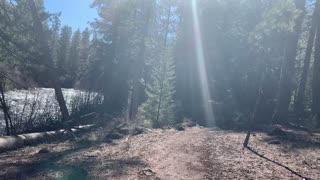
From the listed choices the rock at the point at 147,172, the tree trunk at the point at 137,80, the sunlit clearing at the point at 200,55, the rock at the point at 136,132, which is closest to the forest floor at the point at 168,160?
the rock at the point at 147,172

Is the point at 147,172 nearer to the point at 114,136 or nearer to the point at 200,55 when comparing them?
the point at 114,136

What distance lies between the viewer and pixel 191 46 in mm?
35344

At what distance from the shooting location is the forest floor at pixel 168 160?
895 centimetres

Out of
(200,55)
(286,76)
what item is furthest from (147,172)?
(200,55)

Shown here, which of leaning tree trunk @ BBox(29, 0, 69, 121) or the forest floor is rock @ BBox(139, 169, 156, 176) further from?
leaning tree trunk @ BBox(29, 0, 69, 121)

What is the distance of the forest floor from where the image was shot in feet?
29.3

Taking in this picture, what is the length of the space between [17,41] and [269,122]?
15075 mm

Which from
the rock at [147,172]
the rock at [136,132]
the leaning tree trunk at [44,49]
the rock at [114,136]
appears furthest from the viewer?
the leaning tree trunk at [44,49]

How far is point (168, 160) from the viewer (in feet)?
35.0

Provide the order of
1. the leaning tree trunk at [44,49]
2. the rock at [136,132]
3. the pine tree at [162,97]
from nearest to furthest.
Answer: the rock at [136,132], the leaning tree trunk at [44,49], the pine tree at [162,97]


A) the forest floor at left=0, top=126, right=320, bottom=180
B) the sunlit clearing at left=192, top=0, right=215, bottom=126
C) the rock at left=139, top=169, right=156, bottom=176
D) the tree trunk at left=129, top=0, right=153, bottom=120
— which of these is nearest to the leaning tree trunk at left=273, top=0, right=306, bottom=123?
the forest floor at left=0, top=126, right=320, bottom=180

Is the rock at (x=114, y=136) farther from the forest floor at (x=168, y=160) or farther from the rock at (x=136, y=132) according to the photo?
the rock at (x=136, y=132)

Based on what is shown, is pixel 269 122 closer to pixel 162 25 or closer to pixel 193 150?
pixel 193 150

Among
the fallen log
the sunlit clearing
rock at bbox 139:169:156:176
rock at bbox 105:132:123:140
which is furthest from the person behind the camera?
the sunlit clearing
